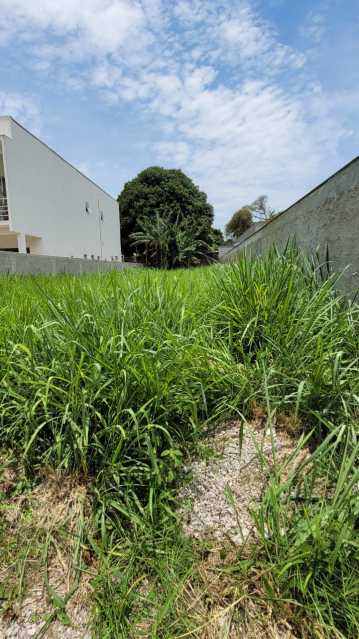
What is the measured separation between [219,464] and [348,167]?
193cm

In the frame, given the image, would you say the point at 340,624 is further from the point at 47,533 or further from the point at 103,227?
the point at 103,227

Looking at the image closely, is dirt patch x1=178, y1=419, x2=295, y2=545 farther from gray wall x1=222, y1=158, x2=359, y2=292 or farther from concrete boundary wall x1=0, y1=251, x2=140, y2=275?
concrete boundary wall x1=0, y1=251, x2=140, y2=275

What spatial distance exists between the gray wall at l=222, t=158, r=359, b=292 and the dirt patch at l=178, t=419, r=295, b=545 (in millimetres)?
1232

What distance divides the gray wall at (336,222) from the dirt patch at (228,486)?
1.23 m

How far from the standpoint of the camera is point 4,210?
13.9 metres

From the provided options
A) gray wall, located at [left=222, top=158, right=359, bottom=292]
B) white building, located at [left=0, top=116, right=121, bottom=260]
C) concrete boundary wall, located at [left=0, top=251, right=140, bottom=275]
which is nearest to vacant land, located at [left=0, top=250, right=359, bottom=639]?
gray wall, located at [left=222, top=158, right=359, bottom=292]

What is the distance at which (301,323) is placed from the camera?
5.81 ft

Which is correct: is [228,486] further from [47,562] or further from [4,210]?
[4,210]

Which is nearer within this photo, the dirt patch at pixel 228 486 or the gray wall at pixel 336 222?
the dirt patch at pixel 228 486

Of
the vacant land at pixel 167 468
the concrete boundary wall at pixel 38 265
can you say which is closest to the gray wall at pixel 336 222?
the vacant land at pixel 167 468

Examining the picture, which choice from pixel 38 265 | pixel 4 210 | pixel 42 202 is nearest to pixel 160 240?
pixel 38 265

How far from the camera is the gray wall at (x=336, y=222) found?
1.97 metres

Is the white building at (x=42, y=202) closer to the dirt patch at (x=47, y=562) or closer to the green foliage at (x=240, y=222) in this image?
the dirt patch at (x=47, y=562)

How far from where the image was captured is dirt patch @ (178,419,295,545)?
1.19 metres
